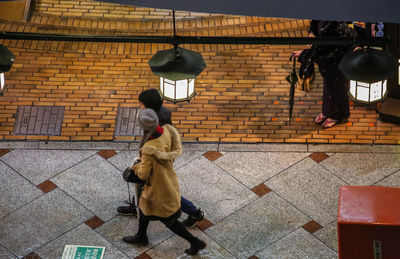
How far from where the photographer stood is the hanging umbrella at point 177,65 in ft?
25.2

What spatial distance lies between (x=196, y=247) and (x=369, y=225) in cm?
222

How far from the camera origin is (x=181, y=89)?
8422 millimetres

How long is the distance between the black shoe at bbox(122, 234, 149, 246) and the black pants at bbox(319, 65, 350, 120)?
3247mm

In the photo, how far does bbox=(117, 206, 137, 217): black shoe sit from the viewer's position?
9086 millimetres

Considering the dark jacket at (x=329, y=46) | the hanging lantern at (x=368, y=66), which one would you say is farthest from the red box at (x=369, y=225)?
the dark jacket at (x=329, y=46)

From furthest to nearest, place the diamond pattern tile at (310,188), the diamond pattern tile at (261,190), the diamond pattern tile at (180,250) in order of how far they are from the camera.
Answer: the diamond pattern tile at (261,190), the diamond pattern tile at (310,188), the diamond pattern tile at (180,250)

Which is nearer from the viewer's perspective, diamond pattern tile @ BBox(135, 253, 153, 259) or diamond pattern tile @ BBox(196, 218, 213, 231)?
diamond pattern tile @ BBox(135, 253, 153, 259)

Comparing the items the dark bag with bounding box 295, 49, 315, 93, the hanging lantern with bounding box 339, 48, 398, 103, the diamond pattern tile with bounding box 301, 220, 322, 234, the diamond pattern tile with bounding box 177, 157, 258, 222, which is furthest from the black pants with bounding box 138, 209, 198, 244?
the dark bag with bounding box 295, 49, 315, 93

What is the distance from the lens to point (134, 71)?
38.9 feet

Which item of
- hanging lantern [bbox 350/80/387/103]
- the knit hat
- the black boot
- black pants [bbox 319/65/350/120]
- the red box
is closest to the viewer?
the red box

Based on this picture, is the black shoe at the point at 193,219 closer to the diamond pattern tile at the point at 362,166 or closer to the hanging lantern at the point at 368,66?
the diamond pattern tile at the point at 362,166

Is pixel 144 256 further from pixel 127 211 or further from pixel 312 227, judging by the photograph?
pixel 312 227

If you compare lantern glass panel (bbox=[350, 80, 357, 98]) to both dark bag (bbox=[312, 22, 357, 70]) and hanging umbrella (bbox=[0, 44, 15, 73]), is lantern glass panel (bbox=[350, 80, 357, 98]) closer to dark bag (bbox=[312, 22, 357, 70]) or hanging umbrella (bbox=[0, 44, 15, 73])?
dark bag (bbox=[312, 22, 357, 70])

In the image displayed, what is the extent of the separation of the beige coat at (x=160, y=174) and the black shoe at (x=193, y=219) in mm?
714
